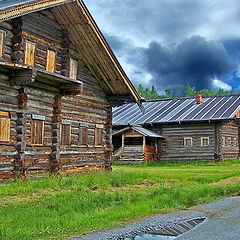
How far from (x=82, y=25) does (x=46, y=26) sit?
1.61 metres

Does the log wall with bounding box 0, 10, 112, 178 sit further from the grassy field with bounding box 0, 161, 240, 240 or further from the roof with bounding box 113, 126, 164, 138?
the roof with bounding box 113, 126, 164, 138

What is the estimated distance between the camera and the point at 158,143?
123 feet

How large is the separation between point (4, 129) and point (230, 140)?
2647cm

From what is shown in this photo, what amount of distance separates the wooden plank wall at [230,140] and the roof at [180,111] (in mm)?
1400

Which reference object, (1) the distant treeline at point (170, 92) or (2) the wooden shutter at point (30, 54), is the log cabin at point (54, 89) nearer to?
(2) the wooden shutter at point (30, 54)

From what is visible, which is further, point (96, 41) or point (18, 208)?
point (96, 41)

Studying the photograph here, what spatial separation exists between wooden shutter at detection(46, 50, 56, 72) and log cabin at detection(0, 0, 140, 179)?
43 mm

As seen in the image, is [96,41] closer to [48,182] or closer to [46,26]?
[46,26]

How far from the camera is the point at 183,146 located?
36594mm

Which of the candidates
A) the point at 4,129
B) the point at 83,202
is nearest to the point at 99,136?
the point at 4,129

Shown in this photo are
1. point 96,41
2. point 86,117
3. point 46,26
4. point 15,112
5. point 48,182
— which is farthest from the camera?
point 86,117

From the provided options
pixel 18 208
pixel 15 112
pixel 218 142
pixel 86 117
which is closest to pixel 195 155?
pixel 218 142

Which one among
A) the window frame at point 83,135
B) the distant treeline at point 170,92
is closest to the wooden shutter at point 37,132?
the window frame at point 83,135

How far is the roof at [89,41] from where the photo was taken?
1682 centimetres
